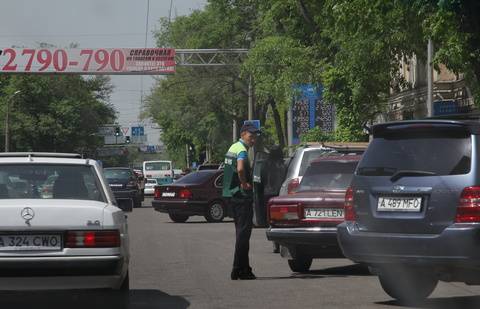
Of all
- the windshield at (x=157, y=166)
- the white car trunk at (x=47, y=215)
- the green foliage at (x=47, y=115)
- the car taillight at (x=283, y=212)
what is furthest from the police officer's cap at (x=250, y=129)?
the green foliage at (x=47, y=115)

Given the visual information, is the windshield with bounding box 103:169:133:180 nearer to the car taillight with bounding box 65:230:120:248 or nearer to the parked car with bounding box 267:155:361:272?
the parked car with bounding box 267:155:361:272

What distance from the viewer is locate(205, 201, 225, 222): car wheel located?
99.7 ft

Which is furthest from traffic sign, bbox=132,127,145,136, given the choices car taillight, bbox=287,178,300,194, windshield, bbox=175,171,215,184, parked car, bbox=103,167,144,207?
car taillight, bbox=287,178,300,194

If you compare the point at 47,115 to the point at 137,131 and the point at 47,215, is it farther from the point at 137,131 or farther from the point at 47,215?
the point at 47,215

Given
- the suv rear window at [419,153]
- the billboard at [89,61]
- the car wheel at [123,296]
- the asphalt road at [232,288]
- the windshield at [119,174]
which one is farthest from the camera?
the billboard at [89,61]

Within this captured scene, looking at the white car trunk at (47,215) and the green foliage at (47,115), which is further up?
the green foliage at (47,115)

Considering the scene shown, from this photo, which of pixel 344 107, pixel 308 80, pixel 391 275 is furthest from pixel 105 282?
pixel 308 80

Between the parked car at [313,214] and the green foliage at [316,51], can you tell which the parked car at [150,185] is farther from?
the parked car at [313,214]

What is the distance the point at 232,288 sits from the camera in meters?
12.3

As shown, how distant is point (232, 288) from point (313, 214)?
5.34ft

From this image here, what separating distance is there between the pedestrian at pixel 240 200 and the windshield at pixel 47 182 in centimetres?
313

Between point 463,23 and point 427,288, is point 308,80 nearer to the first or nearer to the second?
point 463,23

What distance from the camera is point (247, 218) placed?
13.3 m

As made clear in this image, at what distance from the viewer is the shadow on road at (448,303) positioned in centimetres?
1067
